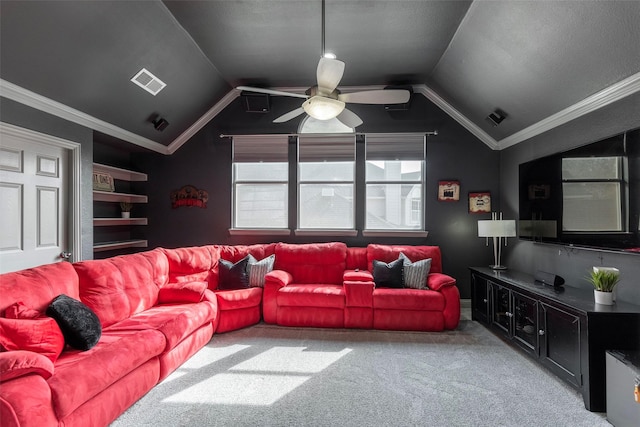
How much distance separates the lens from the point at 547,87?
2914 mm

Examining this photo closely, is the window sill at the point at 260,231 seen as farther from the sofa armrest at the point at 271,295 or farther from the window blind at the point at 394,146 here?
the window blind at the point at 394,146

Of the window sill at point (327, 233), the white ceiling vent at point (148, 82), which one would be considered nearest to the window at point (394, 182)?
the window sill at point (327, 233)

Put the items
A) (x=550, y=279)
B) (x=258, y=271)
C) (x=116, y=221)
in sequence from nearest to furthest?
(x=550, y=279) < (x=258, y=271) < (x=116, y=221)

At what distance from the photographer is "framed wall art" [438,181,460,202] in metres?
4.45

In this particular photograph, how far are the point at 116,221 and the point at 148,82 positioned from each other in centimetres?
206

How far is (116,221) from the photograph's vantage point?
4.29 meters

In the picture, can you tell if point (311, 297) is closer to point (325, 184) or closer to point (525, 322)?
point (325, 184)

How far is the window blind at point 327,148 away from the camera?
4543 mm

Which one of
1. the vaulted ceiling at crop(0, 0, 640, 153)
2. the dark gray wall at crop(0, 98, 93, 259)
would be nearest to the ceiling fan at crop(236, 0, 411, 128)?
the vaulted ceiling at crop(0, 0, 640, 153)

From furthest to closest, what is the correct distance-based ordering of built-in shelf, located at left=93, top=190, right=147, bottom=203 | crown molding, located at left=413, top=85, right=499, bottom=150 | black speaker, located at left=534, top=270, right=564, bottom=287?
1. crown molding, located at left=413, top=85, right=499, bottom=150
2. built-in shelf, located at left=93, top=190, right=147, bottom=203
3. black speaker, located at left=534, top=270, right=564, bottom=287

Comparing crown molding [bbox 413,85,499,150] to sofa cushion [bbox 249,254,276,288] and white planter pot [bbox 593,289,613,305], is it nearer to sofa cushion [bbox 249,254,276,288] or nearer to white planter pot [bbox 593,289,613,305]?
white planter pot [bbox 593,289,613,305]

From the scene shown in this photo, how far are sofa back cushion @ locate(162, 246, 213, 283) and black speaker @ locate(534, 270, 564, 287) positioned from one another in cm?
373

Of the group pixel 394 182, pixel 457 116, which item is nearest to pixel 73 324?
pixel 394 182

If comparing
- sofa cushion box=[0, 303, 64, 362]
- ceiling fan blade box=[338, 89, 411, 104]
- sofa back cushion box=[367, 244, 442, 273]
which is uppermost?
ceiling fan blade box=[338, 89, 411, 104]
